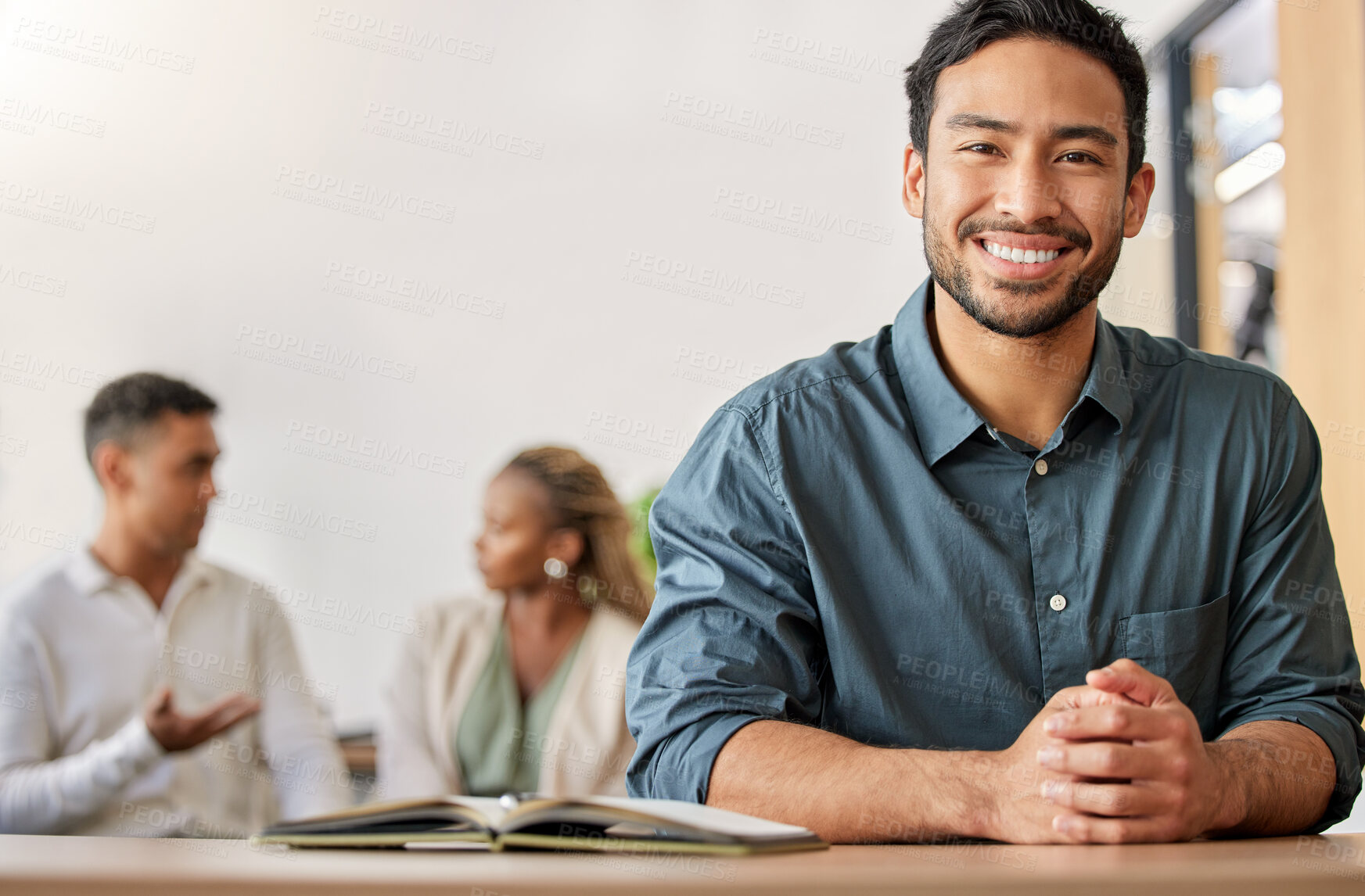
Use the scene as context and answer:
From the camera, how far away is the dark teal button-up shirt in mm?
1189

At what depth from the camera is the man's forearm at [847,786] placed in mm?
984

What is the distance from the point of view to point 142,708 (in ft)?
7.61

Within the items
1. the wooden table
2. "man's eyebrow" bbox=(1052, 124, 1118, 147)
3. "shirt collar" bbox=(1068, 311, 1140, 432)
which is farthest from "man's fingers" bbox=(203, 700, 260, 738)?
"man's eyebrow" bbox=(1052, 124, 1118, 147)

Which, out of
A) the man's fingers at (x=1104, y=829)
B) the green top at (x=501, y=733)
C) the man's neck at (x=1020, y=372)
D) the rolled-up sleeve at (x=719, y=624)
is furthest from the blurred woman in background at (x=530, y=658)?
the man's fingers at (x=1104, y=829)

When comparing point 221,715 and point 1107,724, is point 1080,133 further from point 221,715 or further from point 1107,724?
point 221,715

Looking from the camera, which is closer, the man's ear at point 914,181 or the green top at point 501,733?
the man's ear at point 914,181

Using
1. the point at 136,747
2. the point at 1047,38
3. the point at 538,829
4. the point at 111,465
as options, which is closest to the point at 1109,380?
the point at 1047,38

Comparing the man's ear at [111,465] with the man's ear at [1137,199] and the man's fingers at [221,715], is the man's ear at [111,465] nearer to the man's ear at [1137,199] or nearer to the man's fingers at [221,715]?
the man's fingers at [221,715]

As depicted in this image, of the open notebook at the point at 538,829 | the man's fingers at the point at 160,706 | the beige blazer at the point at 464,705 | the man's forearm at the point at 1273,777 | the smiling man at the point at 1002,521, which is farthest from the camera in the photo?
the beige blazer at the point at 464,705

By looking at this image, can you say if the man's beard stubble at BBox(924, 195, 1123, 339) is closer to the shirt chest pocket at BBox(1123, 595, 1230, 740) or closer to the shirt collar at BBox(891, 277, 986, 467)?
the shirt collar at BBox(891, 277, 986, 467)

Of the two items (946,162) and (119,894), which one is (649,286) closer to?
(946,162)

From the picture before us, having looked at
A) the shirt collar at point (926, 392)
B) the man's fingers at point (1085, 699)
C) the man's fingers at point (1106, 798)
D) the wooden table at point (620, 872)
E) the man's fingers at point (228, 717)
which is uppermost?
the shirt collar at point (926, 392)

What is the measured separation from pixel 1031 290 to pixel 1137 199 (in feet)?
0.82

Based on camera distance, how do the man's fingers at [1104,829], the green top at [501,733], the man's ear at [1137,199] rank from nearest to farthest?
the man's fingers at [1104,829]
the man's ear at [1137,199]
the green top at [501,733]
